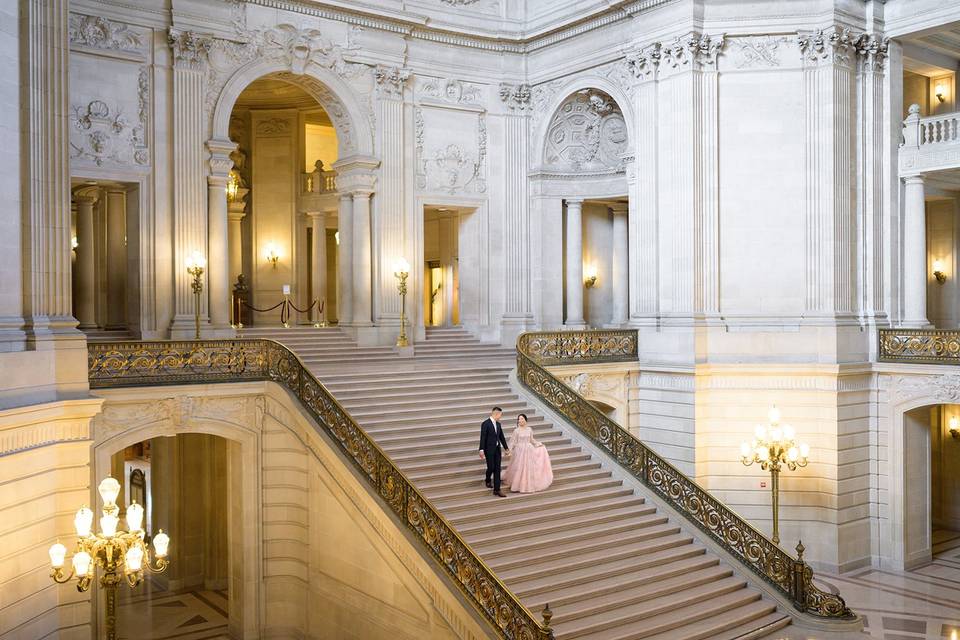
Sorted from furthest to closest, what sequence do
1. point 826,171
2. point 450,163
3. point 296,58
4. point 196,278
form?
point 450,163 → point 296,58 → point 826,171 → point 196,278

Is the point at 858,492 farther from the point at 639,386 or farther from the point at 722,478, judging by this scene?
the point at 639,386

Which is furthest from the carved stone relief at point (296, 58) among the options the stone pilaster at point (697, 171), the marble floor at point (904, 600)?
the marble floor at point (904, 600)

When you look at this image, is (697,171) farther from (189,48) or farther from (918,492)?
(189,48)

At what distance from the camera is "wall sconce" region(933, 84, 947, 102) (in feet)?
67.2

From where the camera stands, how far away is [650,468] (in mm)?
14320

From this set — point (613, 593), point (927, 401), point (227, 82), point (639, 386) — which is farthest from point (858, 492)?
point (227, 82)

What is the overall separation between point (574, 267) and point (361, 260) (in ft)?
17.3

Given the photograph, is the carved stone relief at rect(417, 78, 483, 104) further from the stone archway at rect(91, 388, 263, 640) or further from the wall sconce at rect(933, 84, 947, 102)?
the wall sconce at rect(933, 84, 947, 102)

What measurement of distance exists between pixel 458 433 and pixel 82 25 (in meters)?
9.76

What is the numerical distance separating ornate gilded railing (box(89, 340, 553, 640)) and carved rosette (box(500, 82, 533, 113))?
31.6 feet

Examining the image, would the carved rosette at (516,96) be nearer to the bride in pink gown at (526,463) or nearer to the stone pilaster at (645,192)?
the stone pilaster at (645,192)

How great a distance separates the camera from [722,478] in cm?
1752

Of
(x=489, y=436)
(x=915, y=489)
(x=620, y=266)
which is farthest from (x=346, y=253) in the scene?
(x=915, y=489)

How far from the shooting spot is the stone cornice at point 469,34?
18.5m
